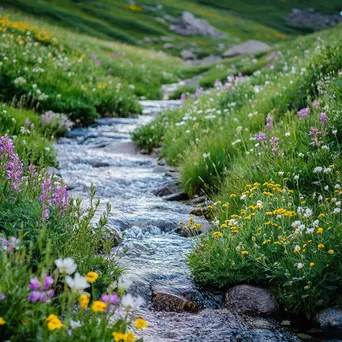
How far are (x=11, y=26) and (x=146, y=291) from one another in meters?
16.7

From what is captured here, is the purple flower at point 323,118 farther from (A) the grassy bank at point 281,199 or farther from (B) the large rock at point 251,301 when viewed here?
(B) the large rock at point 251,301

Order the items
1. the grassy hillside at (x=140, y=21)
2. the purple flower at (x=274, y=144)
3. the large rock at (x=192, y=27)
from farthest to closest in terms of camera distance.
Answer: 1. the large rock at (x=192, y=27)
2. the grassy hillside at (x=140, y=21)
3. the purple flower at (x=274, y=144)

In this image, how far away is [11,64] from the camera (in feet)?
41.7

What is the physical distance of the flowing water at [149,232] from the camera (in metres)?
4.15

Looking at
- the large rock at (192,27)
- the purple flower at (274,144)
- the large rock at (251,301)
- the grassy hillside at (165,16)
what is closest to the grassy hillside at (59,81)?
the purple flower at (274,144)

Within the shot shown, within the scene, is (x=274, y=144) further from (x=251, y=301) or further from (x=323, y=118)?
(x=251, y=301)

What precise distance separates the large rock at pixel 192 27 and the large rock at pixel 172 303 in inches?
2738

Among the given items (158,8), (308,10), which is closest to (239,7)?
(308,10)

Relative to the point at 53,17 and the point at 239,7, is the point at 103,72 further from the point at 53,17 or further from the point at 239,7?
the point at 239,7

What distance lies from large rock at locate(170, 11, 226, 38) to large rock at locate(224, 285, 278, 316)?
69.4 meters

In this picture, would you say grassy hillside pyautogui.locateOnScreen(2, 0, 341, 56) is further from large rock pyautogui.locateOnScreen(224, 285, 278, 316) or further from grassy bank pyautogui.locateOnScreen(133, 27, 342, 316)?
large rock pyautogui.locateOnScreen(224, 285, 278, 316)

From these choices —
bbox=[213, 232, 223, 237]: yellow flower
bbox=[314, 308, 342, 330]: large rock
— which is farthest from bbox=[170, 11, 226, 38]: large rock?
bbox=[314, 308, 342, 330]: large rock

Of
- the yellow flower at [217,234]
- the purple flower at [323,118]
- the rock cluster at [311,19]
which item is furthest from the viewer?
the rock cluster at [311,19]

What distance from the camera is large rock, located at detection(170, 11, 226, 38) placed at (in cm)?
7247
